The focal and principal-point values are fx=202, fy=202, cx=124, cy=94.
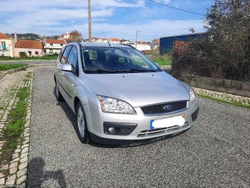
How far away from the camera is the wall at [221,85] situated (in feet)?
21.2

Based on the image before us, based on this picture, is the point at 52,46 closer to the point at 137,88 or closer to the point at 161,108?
the point at 137,88

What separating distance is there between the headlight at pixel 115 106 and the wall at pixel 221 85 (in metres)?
5.35

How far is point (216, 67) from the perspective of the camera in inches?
303

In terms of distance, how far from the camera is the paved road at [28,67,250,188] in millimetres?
2334

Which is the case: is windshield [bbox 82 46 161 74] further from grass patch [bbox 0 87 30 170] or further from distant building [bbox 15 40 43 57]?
distant building [bbox 15 40 43 57]

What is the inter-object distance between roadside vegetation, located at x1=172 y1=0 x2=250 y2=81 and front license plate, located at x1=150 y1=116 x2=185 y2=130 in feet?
17.6

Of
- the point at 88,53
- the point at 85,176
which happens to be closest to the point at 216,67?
the point at 88,53

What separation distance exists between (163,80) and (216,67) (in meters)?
5.30

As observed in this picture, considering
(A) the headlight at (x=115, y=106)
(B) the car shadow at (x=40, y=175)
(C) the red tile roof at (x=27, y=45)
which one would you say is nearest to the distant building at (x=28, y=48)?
(C) the red tile roof at (x=27, y=45)

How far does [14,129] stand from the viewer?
378cm

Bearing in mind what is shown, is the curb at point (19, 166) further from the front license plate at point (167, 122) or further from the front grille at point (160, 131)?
the front license plate at point (167, 122)

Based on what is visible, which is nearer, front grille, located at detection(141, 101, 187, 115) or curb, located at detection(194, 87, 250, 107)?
front grille, located at detection(141, 101, 187, 115)

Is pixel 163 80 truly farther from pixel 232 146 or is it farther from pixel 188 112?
pixel 232 146

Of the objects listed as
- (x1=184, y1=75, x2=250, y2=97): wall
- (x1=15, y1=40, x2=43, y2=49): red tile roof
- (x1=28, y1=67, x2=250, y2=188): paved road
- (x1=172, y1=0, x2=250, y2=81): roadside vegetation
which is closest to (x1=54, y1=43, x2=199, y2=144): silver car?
(x1=28, y1=67, x2=250, y2=188): paved road
